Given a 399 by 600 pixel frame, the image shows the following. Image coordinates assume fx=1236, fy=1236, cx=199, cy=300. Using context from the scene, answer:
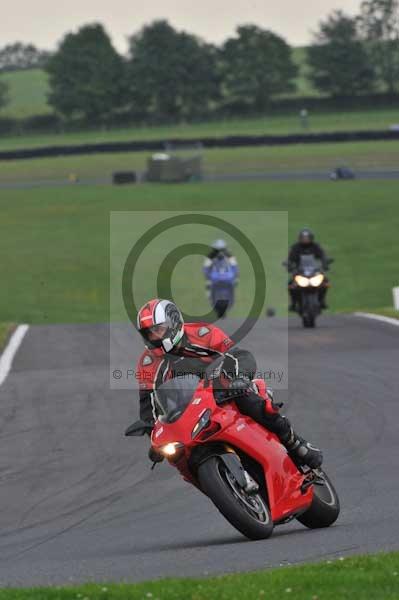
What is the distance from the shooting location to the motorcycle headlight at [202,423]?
724 cm

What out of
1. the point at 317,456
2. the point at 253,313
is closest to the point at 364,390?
the point at 317,456

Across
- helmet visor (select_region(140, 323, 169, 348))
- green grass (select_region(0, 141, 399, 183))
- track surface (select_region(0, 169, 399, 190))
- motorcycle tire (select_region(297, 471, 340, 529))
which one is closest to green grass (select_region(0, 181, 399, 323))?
track surface (select_region(0, 169, 399, 190))

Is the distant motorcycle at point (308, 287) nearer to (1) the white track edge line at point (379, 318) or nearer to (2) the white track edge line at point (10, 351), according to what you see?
(1) the white track edge line at point (379, 318)

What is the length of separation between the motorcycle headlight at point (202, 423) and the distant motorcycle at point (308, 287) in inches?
574

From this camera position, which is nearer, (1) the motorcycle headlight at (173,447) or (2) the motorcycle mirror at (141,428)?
(1) the motorcycle headlight at (173,447)

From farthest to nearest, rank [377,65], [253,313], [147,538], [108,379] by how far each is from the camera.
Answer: [377,65] < [253,313] < [108,379] < [147,538]

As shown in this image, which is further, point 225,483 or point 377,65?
point 377,65

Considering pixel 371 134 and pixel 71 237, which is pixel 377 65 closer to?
pixel 371 134

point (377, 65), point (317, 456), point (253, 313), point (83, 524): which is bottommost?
point (253, 313)

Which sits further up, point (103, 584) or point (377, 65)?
point (377, 65)

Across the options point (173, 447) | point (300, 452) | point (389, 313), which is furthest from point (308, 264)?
point (173, 447)

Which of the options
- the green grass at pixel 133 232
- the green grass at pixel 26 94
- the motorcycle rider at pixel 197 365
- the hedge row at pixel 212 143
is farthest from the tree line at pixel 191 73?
the motorcycle rider at pixel 197 365

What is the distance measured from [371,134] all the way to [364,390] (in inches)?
2505

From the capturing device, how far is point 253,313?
32.5 m
